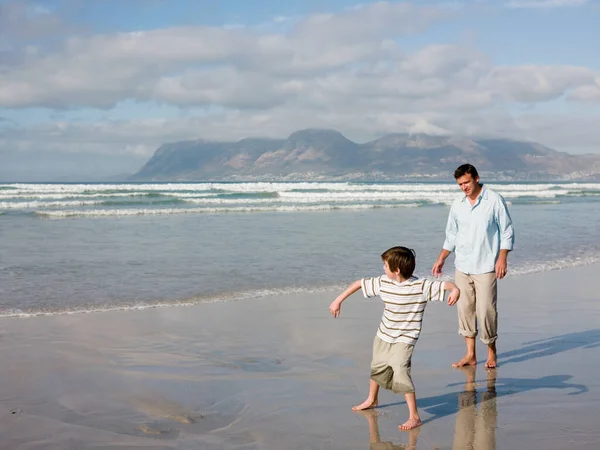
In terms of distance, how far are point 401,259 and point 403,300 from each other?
0.32 meters

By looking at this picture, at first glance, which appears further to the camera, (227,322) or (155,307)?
(155,307)

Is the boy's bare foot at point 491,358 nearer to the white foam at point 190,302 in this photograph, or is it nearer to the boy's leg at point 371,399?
the boy's leg at point 371,399

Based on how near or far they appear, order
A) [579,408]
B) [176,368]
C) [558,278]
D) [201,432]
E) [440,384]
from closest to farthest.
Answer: [201,432] → [579,408] → [440,384] → [176,368] → [558,278]

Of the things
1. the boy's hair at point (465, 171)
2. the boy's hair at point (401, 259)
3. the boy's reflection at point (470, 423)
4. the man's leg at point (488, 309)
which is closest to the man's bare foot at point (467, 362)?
the man's leg at point (488, 309)

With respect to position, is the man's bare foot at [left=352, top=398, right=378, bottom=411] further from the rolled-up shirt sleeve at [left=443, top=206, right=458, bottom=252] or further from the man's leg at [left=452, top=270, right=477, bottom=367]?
the rolled-up shirt sleeve at [left=443, top=206, right=458, bottom=252]

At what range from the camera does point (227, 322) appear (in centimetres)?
740

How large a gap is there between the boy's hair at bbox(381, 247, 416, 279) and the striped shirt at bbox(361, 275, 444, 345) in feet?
0.39

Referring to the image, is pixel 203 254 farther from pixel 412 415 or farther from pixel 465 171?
pixel 412 415

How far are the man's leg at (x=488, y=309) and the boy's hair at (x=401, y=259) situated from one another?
1705 millimetres

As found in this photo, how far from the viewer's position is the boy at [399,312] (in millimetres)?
4277

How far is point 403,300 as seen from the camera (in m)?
4.36

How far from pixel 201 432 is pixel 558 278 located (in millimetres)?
8085

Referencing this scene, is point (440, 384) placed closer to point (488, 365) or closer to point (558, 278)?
point (488, 365)

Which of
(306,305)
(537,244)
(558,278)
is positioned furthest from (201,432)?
(537,244)
